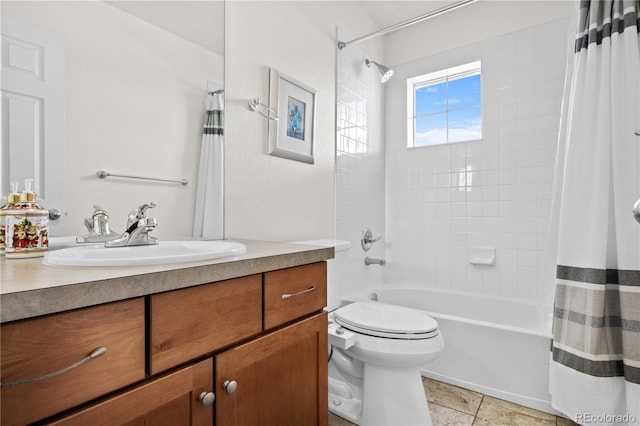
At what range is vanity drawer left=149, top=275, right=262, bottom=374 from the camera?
0.62 m

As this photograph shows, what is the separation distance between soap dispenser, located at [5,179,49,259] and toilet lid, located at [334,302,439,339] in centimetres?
122

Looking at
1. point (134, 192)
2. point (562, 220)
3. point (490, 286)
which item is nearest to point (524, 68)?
point (562, 220)

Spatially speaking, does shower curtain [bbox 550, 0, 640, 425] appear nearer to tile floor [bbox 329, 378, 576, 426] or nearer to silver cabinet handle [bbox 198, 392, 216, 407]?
tile floor [bbox 329, 378, 576, 426]

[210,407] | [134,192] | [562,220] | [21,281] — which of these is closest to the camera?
[21,281]

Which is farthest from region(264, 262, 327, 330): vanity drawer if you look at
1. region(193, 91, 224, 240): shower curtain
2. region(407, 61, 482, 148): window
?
region(407, 61, 482, 148): window

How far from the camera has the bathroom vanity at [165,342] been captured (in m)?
0.47

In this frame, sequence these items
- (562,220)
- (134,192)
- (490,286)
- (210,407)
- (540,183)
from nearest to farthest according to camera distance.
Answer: (210,407)
(134,192)
(562,220)
(540,183)
(490,286)

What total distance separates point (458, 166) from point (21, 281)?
8.68ft

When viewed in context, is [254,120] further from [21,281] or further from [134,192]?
[21,281]

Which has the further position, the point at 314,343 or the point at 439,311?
the point at 439,311

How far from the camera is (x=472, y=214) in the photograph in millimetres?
2559

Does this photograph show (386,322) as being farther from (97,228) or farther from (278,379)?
(97,228)

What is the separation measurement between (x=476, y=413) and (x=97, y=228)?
1.88 metres

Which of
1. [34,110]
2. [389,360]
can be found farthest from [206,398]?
[389,360]
